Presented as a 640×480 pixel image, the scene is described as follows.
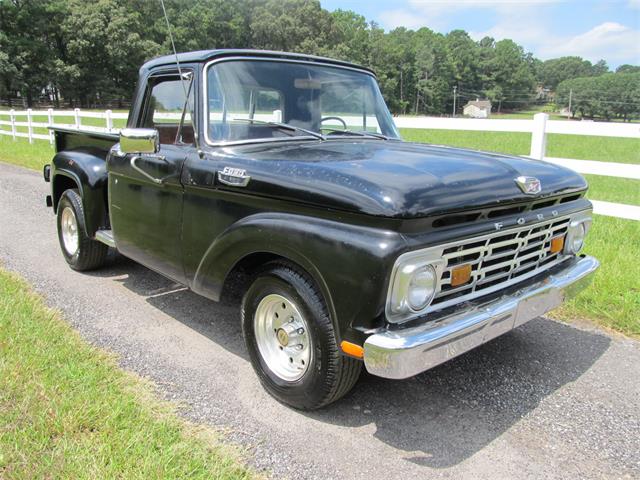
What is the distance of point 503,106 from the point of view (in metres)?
148

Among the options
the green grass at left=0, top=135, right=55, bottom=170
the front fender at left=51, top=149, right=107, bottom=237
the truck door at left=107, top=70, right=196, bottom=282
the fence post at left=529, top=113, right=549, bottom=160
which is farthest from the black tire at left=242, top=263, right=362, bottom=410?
the green grass at left=0, top=135, right=55, bottom=170

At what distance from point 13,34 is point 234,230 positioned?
73.2 meters

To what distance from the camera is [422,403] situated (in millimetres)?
3010

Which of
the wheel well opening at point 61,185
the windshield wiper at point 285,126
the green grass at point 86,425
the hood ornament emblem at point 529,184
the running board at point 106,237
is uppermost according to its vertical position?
the windshield wiper at point 285,126

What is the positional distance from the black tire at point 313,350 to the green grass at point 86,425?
47cm

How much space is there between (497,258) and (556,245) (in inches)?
29.8

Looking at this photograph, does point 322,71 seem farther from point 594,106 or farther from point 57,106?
point 594,106

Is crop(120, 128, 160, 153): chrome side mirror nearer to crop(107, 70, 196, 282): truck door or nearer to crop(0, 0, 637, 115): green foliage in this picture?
crop(107, 70, 196, 282): truck door

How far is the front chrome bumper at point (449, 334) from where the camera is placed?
87.0 inches

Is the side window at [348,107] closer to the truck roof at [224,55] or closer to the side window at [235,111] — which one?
the truck roof at [224,55]

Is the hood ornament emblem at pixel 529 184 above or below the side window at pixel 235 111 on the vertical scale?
below

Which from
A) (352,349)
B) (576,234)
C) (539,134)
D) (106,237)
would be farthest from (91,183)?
(539,134)

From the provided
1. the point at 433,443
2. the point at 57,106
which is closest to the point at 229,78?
the point at 433,443

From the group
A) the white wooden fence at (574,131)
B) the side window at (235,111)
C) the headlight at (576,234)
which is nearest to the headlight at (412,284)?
the headlight at (576,234)
